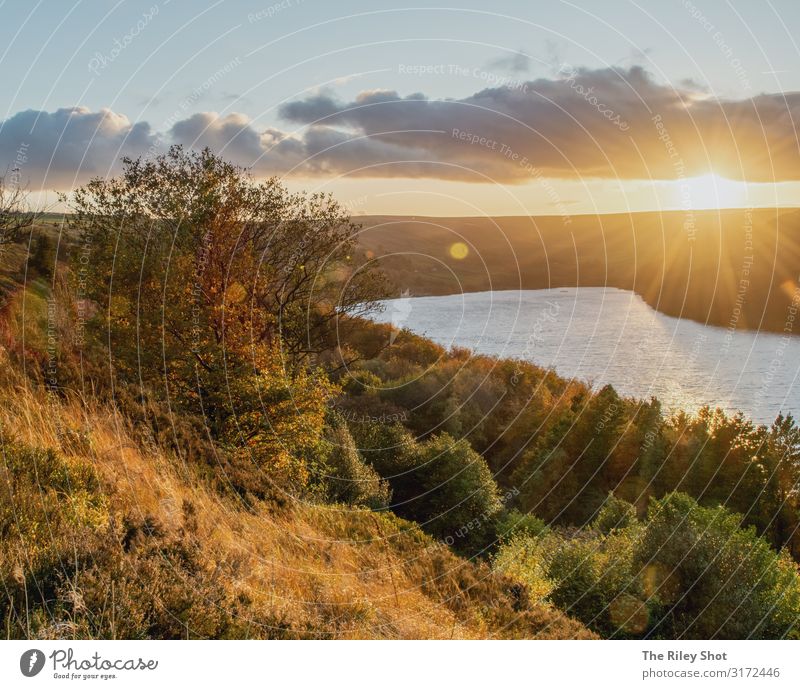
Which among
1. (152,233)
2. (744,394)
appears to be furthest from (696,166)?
(744,394)

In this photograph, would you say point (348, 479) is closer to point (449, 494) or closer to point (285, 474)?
Answer: point (285, 474)

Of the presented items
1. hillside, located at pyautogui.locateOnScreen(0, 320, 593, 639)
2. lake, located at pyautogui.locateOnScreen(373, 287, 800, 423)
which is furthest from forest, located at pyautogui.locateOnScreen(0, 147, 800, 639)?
lake, located at pyautogui.locateOnScreen(373, 287, 800, 423)

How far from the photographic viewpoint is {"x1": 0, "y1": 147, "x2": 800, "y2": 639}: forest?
7223 millimetres

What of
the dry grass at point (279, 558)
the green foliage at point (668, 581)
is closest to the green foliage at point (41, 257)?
the dry grass at point (279, 558)

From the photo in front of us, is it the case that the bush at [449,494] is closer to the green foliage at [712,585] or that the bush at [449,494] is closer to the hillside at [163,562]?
the green foliage at [712,585]

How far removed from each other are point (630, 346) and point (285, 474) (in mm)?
82845

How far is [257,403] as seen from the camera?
18406 mm

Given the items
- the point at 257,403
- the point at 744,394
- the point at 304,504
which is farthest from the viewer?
the point at 744,394

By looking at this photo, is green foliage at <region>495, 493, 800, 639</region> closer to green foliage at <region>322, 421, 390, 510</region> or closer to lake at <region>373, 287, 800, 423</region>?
green foliage at <region>322, 421, 390, 510</region>

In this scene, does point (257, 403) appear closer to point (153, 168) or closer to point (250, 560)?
point (250, 560)

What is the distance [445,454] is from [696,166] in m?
19.3

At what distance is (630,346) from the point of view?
90562 millimetres

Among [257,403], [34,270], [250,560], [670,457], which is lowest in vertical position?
[670,457]

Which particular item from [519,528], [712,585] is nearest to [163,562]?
[712,585]
